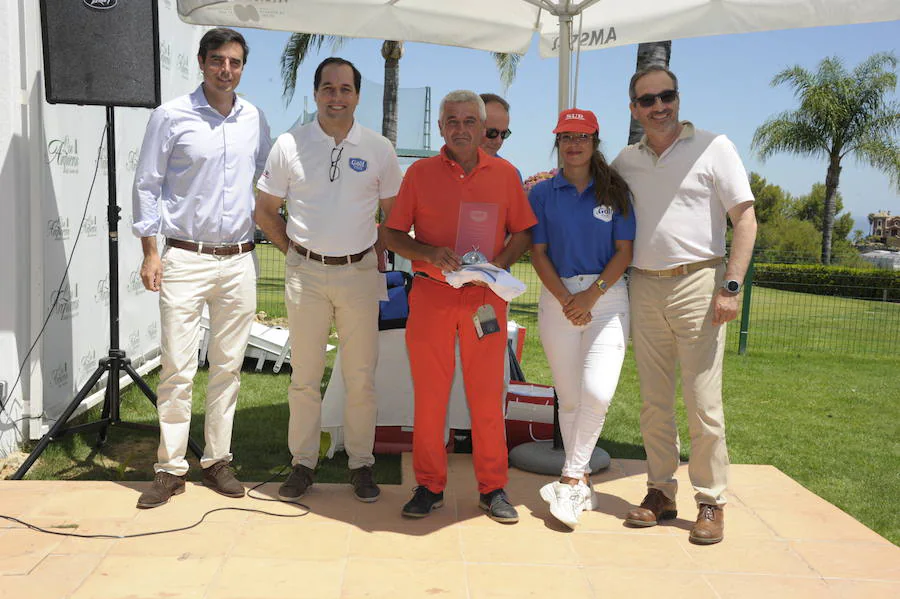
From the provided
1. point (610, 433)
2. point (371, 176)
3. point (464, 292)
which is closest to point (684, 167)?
point (464, 292)

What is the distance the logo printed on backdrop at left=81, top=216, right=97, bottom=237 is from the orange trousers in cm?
280

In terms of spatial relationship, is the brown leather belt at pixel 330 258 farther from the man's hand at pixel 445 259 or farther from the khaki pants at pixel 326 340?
the man's hand at pixel 445 259

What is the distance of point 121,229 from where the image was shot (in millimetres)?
6461

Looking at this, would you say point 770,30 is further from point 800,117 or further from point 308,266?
point 800,117

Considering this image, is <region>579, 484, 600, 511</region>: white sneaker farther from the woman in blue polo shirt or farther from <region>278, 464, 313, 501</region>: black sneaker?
<region>278, 464, 313, 501</region>: black sneaker

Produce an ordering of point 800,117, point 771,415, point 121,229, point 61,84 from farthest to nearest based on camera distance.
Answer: point 800,117 → point 771,415 → point 121,229 → point 61,84

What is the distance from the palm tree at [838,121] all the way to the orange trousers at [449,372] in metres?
31.7

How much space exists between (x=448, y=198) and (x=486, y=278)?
445 millimetres

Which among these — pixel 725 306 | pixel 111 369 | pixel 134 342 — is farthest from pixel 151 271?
pixel 134 342

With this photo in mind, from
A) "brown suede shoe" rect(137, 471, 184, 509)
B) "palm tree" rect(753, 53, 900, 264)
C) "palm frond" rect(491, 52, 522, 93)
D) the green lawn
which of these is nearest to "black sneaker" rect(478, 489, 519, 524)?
the green lawn

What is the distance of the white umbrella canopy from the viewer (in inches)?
182

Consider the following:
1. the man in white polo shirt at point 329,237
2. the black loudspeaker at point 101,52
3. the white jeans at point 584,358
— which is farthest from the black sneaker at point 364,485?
the black loudspeaker at point 101,52

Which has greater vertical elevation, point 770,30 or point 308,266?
point 770,30

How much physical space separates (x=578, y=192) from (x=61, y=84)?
2.82 metres
